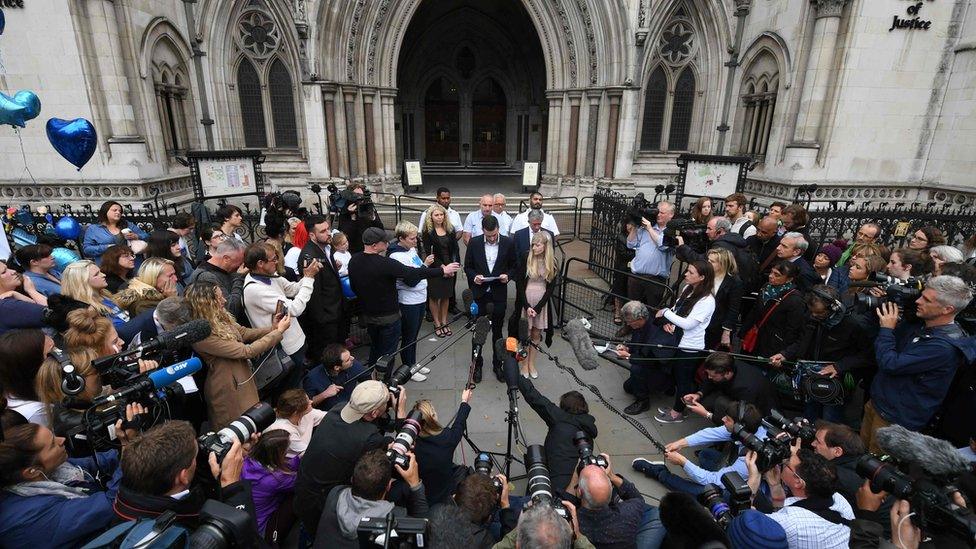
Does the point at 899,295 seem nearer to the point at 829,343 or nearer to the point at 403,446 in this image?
the point at 829,343

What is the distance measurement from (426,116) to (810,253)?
54.6 feet

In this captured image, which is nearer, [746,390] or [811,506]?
[811,506]

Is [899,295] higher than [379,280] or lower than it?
higher

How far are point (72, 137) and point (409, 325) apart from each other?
6.08 metres

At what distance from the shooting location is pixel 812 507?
2.50 m

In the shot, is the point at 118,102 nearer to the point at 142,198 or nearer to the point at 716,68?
the point at 142,198

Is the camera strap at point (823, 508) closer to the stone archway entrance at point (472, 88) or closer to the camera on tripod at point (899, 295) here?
the camera on tripod at point (899, 295)

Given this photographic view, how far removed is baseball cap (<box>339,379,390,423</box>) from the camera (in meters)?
2.79

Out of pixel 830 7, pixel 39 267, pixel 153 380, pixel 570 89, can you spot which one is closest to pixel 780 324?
pixel 153 380

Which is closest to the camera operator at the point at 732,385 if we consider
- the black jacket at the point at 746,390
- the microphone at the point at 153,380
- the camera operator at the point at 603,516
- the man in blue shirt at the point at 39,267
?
the black jacket at the point at 746,390

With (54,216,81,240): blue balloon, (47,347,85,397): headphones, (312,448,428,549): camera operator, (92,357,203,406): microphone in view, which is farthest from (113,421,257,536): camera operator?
(54,216,81,240): blue balloon

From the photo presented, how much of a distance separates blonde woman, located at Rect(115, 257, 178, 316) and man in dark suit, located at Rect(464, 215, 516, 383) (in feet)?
9.81

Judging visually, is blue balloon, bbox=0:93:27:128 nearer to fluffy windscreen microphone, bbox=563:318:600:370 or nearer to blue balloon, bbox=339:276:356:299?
blue balloon, bbox=339:276:356:299

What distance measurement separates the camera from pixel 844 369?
13.4 feet
